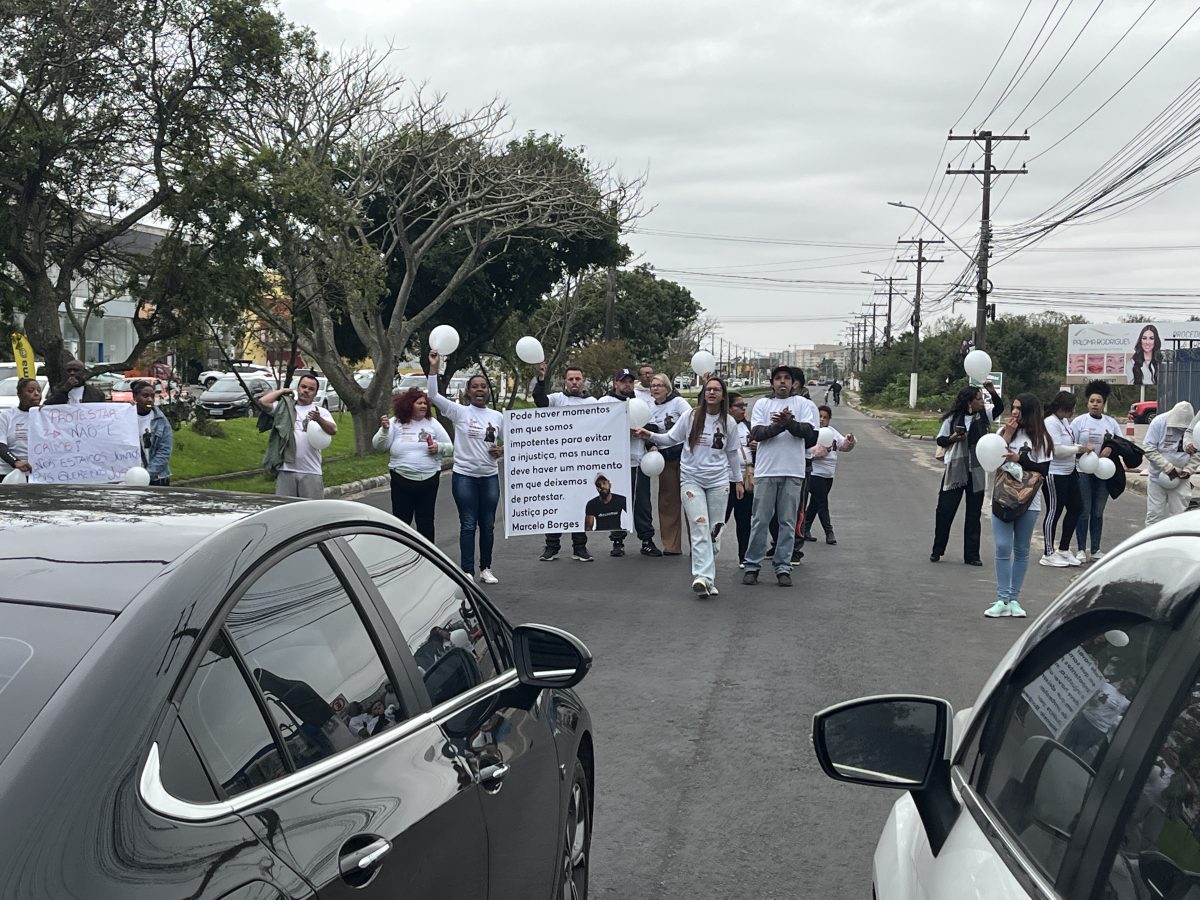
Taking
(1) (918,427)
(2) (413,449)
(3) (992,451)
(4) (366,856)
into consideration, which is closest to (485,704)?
(4) (366,856)

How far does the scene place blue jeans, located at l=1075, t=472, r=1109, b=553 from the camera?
1310 centimetres

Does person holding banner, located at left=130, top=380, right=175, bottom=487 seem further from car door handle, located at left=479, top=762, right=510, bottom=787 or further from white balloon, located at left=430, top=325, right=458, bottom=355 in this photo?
car door handle, located at left=479, top=762, right=510, bottom=787

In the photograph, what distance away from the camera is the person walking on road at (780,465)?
1143 centimetres

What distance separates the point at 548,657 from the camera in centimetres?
369

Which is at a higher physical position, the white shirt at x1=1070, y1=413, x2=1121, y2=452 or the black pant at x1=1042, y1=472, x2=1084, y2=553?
the white shirt at x1=1070, y1=413, x2=1121, y2=452

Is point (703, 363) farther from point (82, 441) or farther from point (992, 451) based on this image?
point (82, 441)

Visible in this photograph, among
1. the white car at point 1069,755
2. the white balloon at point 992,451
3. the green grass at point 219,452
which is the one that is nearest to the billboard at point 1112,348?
the green grass at point 219,452

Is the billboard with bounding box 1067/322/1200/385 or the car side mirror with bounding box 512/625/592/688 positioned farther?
the billboard with bounding box 1067/322/1200/385

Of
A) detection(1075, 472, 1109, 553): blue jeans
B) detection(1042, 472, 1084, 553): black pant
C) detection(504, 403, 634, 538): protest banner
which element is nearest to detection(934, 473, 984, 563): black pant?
detection(1042, 472, 1084, 553): black pant

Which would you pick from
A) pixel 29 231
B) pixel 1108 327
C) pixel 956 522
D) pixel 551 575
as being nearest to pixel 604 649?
pixel 551 575

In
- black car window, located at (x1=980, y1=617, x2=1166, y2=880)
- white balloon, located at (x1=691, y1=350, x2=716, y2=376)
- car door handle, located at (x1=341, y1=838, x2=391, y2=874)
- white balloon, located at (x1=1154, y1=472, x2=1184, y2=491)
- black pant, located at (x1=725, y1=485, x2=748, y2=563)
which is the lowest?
black pant, located at (x1=725, y1=485, x2=748, y2=563)

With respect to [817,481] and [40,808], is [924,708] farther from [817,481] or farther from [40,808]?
[817,481]

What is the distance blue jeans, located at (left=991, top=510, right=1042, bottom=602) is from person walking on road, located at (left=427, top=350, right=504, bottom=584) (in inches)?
162

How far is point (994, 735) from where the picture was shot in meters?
2.41
